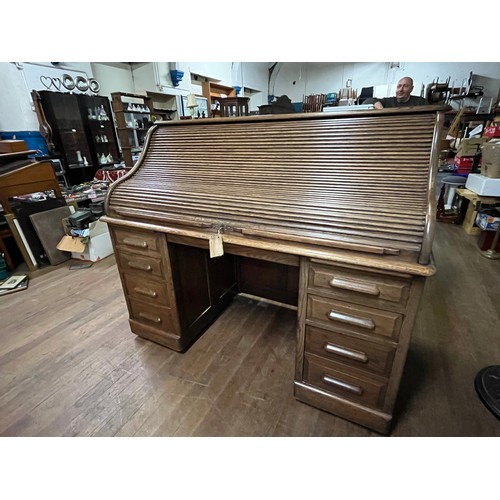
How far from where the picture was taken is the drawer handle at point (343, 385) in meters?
1.21

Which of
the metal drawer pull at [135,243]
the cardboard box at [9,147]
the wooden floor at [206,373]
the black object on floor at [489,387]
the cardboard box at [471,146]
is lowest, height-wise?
the wooden floor at [206,373]

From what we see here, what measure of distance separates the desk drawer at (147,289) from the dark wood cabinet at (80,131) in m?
3.85

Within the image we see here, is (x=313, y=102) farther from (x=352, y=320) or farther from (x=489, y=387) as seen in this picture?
(x=352, y=320)

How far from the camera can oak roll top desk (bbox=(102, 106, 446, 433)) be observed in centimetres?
97

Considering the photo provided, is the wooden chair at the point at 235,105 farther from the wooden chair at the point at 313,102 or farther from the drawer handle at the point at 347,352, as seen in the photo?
the wooden chair at the point at 313,102

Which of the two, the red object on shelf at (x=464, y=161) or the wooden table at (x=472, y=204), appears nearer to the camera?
the wooden table at (x=472, y=204)

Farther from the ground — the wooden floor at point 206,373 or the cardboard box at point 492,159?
the cardboard box at point 492,159

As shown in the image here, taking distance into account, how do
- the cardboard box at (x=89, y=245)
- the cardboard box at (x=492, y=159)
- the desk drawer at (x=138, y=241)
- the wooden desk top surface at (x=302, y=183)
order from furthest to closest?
the cardboard box at (x=89, y=245), the cardboard box at (x=492, y=159), the desk drawer at (x=138, y=241), the wooden desk top surface at (x=302, y=183)

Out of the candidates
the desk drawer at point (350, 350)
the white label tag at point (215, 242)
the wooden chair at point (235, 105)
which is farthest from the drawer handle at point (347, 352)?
the wooden chair at point (235, 105)

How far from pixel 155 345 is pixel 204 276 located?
21.6 inches

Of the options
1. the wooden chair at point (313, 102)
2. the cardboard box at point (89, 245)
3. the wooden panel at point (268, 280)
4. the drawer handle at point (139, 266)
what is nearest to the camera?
the drawer handle at point (139, 266)

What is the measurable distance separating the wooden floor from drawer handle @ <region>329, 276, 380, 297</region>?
719 mm

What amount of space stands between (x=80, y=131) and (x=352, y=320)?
5335 mm
